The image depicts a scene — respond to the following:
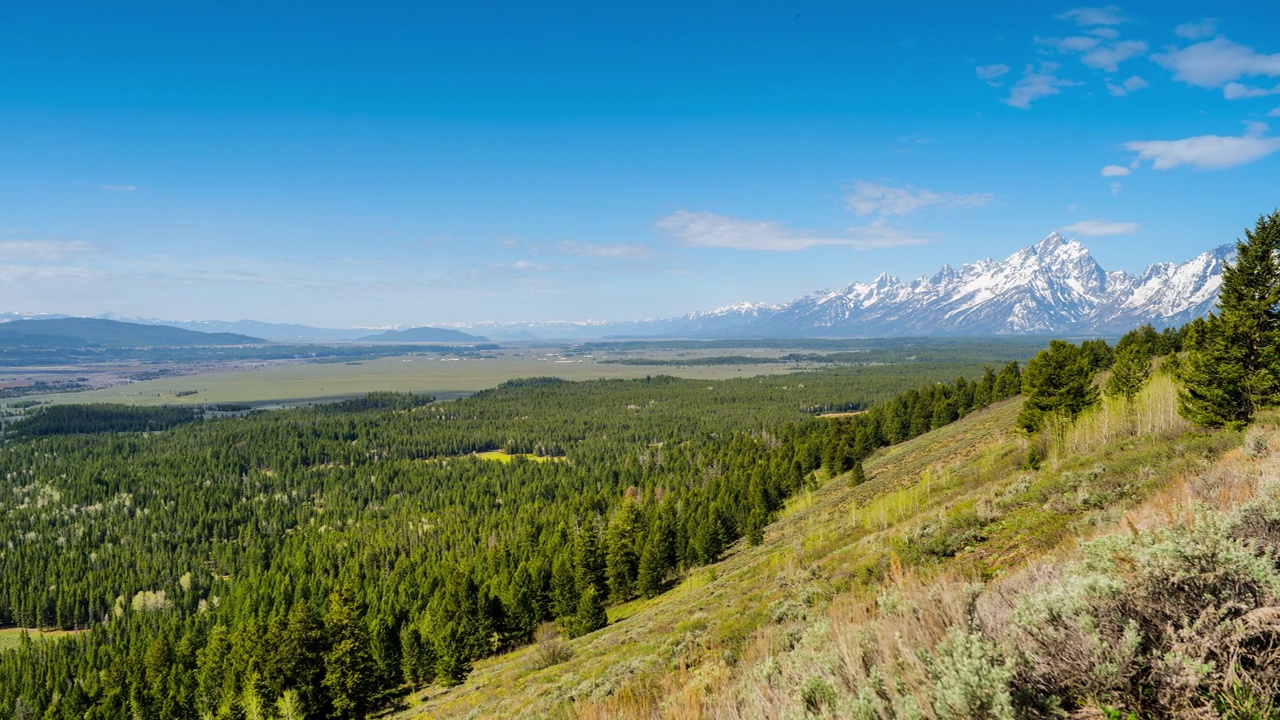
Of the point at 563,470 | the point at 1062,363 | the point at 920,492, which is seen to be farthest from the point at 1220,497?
the point at 563,470

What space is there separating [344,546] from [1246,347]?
94.5 m

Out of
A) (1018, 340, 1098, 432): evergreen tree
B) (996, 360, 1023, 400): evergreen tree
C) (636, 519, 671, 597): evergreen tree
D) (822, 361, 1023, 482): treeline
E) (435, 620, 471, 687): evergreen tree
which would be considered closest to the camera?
(1018, 340, 1098, 432): evergreen tree

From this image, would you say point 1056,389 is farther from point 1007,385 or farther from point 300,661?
point 300,661

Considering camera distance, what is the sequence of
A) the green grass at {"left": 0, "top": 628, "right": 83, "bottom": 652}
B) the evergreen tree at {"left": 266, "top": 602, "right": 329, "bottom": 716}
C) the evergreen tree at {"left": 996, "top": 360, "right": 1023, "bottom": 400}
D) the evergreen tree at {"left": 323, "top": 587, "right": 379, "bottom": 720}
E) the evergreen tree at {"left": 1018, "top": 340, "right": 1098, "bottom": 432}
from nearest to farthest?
the evergreen tree at {"left": 323, "top": 587, "right": 379, "bottom": 720}, the evergreen tree at {"left": 266, "top": 602, "right": 329, "bottom": 716}, the evergreen tree at {"left": 1018, "top": 340, "right": 1098, "bottom": 432}, the green grass at {"left": 0, "top": 628, "right": 83, "bottom": 652}, the evergreen tree at {"left": 996, "top": 360, "right": 1023, "bottom": 400}

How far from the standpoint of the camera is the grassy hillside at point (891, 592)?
20.2ft

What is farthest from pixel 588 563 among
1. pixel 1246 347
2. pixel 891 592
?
pixel 891 592

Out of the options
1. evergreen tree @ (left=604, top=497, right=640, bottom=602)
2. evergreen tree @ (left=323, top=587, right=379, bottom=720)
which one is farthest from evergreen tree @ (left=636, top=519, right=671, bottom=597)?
evergreen tree @ (left=323, top=587, right=379, bottom=720)

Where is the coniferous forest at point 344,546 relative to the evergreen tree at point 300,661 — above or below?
below

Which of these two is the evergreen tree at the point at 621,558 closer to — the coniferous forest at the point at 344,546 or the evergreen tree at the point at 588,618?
the coniferous forest at the point at 344,546

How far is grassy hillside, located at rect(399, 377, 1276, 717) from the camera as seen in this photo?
6148 mm

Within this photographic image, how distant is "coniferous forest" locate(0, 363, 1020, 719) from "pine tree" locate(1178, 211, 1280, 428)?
106 ft

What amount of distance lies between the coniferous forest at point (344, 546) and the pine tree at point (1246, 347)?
32.3 metres

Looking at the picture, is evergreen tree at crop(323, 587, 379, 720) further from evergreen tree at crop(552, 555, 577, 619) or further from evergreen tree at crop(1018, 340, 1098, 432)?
evergreen tree at crop(1018, 340, 1098, 432)

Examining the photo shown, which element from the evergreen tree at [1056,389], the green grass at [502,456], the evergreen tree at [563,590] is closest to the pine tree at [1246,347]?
the evergreen tree at [1056,389]
